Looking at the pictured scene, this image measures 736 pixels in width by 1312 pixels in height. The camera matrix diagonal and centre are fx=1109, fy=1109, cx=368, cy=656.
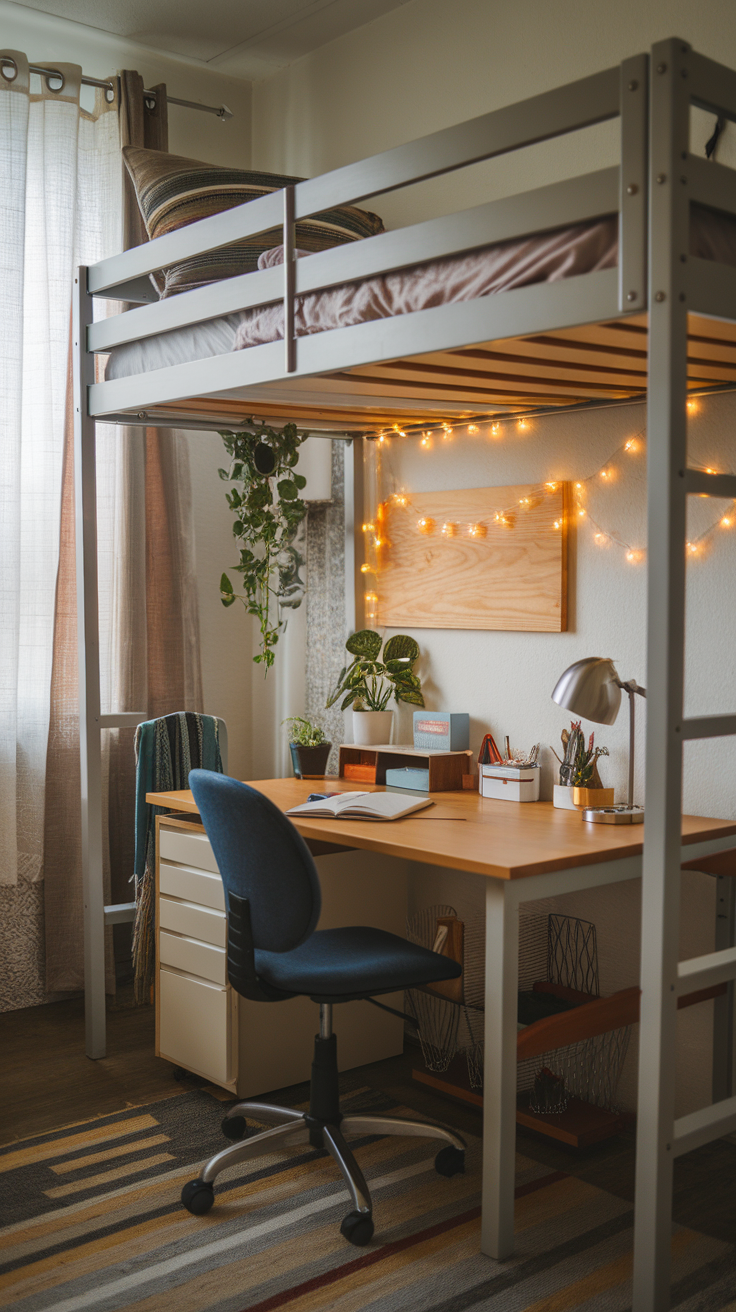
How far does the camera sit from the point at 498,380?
93.3 inches

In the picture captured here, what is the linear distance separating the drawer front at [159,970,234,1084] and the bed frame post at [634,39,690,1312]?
116cm

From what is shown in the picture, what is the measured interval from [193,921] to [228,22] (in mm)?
2701

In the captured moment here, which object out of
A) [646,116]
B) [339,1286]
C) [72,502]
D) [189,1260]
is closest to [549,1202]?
[339,1286]

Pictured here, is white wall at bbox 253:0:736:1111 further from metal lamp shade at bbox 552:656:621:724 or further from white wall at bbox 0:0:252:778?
white wall at bbox 0:0:252:778

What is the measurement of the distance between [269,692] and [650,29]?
229cm

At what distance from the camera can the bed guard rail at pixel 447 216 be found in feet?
5.33

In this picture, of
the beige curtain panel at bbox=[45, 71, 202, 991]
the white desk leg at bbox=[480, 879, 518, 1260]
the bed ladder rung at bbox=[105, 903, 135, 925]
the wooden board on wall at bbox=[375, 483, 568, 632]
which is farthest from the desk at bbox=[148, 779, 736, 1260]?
the beige curtain panel at bbox=[45, 71, 202, 991]

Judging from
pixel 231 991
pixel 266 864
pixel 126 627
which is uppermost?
pixel 126 627

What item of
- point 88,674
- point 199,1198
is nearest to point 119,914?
point 88,674

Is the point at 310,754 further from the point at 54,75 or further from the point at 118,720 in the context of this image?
the point at 54,75

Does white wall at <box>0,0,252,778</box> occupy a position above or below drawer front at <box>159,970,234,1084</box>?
above

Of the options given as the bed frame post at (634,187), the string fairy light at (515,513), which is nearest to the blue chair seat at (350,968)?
the string fairy light at (515,513)

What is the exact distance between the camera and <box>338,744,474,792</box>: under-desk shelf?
2.92m

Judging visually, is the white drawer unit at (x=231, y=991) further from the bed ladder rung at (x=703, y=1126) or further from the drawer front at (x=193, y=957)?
the bed ladder rung at (x=703, y=1126)
